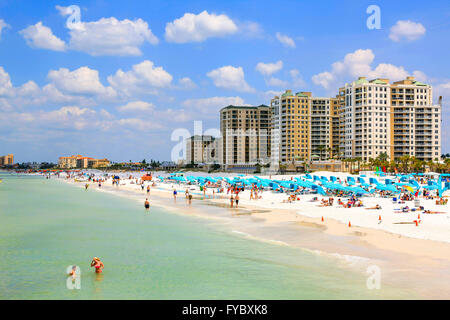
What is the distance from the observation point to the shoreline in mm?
15503

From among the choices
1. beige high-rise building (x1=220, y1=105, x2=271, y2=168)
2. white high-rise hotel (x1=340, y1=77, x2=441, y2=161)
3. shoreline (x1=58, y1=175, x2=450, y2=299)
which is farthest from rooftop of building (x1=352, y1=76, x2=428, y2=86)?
shoreline (x1=58, y1=175, x2=450, y2=299)

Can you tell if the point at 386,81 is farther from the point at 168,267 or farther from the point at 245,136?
the point at 168,267

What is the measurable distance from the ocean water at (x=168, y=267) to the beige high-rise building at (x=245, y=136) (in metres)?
158

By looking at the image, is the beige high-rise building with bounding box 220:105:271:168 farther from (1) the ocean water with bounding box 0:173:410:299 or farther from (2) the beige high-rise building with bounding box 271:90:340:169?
(1) the ocean water with bounding box 0:173:410:299

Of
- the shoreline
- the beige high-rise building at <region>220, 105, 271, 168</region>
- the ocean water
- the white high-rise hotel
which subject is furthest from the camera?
the beige high-rise building at <region>220, 105, 271, 168</region>

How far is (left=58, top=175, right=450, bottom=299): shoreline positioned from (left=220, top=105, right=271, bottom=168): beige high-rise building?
15228cm

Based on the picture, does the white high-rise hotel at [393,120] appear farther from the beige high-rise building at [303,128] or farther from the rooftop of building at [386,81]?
the beige high-rise building at [303,128]

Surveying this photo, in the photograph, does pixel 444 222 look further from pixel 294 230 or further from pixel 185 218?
pixel 185 218

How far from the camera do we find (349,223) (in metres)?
27.5

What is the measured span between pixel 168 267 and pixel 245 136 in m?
171

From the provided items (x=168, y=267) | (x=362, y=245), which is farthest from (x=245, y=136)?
(x=168, y=267)

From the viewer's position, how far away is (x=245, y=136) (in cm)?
18800
